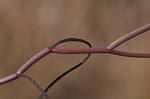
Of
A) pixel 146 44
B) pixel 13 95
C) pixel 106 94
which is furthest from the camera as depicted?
pixel 146 44

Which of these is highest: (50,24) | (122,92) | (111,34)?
(50,24)

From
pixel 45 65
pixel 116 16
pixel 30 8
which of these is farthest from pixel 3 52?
pixel 116 16

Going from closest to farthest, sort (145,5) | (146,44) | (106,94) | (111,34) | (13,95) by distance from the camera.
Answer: (13,95)
(106,94)
(146,44)
(111,34)
(145,5)

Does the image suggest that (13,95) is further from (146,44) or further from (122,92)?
(146,44)

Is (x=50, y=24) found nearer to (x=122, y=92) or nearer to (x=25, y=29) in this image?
(x=25, y=29)

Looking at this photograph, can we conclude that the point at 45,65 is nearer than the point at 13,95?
No

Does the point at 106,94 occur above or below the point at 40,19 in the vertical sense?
below
